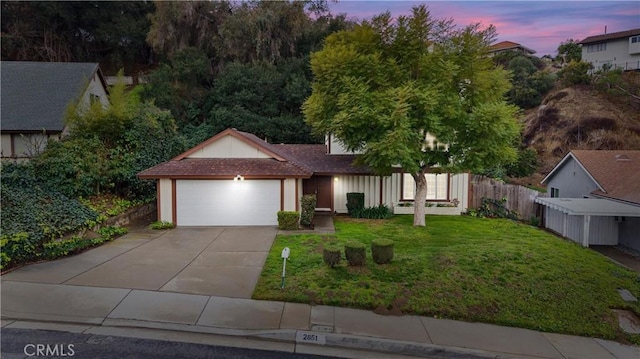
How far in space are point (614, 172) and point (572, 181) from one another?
Result: 7.54 feet

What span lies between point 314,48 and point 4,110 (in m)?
23.3

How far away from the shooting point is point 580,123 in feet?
116

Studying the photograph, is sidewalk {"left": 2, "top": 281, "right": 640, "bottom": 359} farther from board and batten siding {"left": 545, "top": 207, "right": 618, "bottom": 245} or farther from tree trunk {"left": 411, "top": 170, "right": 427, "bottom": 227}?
board and batten siding {"left": 545, "top": 207, "right": 618, "bottom": 245}

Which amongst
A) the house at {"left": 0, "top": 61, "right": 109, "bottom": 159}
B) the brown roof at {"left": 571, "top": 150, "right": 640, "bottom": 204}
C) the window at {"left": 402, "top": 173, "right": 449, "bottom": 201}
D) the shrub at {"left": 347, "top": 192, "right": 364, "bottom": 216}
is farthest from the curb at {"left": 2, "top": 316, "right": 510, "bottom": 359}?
the house at {"left": 0, "top": 61, "right": 109, "bottom": 159}

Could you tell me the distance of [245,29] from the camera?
1372 inches

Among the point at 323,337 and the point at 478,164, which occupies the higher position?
the point at 478,164

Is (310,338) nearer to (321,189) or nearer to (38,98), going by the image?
(321,189)

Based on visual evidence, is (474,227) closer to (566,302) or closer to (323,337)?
(566,302)

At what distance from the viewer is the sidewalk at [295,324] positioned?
23.7ft

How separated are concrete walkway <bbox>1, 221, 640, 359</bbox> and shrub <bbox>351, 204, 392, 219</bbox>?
10479mm

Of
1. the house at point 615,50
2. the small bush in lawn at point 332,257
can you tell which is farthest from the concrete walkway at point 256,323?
the house at point 615,50

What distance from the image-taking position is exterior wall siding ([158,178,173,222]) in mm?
16531

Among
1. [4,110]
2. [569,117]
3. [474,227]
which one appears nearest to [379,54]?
[474,227]

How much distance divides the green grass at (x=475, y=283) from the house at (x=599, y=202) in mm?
2908
